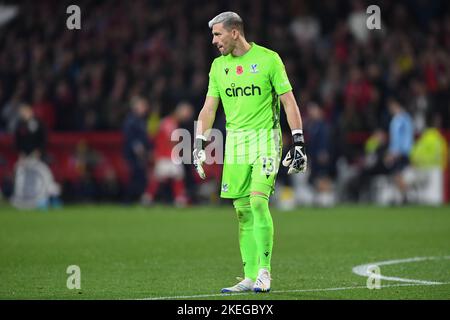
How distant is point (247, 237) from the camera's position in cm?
1024

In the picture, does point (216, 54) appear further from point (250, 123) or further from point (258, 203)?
point (258, 203)

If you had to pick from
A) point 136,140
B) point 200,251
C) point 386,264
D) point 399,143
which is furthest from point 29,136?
point 386,264

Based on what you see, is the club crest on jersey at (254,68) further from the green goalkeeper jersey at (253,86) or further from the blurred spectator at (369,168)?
the blurred spectator at (369,168)

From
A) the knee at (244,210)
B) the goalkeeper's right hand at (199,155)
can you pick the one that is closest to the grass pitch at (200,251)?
the knee at (244,210)

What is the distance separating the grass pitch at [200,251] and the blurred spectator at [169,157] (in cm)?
136

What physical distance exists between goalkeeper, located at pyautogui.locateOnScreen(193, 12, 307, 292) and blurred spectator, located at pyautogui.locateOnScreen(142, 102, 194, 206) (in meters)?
14.3

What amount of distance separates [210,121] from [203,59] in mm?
17459

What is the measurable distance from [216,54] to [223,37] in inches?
707

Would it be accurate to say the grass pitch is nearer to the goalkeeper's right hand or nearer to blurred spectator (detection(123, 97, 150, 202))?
the goalkeeper's right hand

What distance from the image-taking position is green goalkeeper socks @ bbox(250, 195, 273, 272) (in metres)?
9.85

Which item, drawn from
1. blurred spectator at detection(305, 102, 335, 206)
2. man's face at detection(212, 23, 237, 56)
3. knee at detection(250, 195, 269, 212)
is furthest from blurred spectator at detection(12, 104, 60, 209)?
knee at detection(250, 195, 269, 212)

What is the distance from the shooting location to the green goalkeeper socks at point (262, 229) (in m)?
9.85

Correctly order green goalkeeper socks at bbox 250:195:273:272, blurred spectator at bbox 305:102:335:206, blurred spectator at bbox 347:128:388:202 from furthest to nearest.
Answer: blurred spectator at bbox 347:128:388:202 < blurred spectator at bbox 305:102:335:206 < green goalkeeper socks at bbox 250:195:273:272
